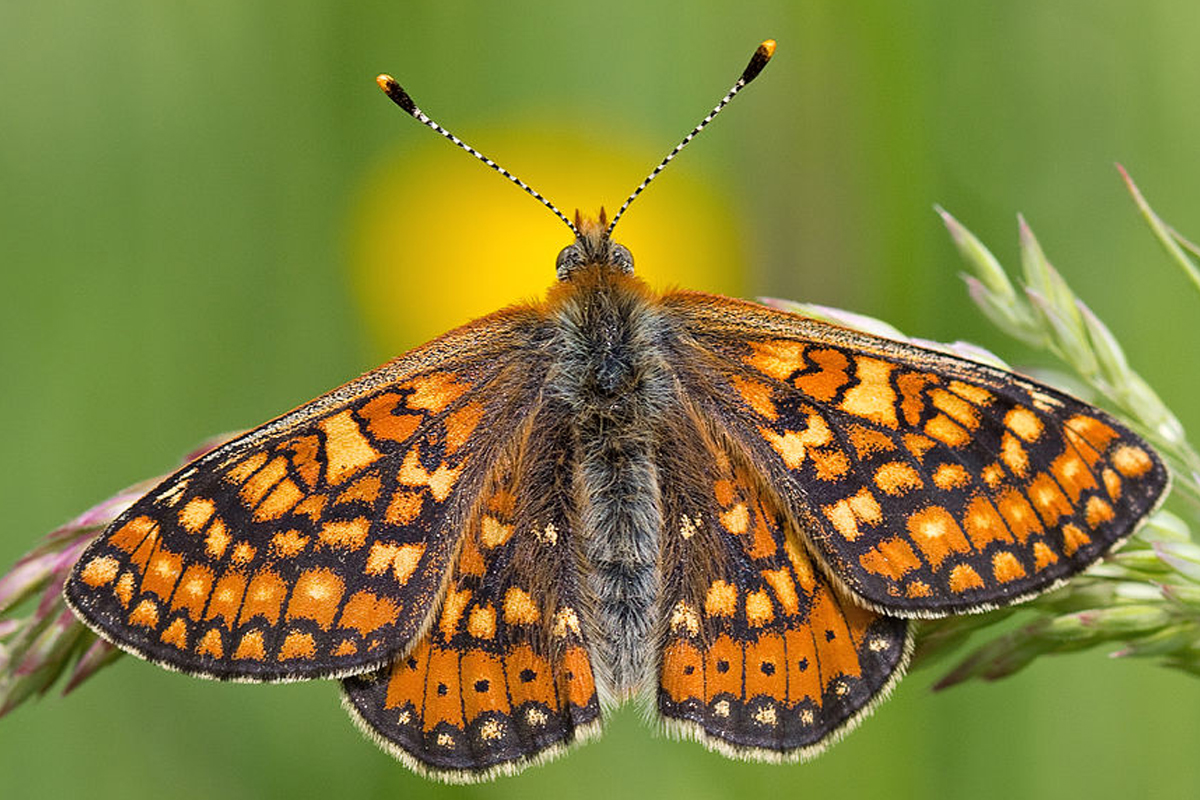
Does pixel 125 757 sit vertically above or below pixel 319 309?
below

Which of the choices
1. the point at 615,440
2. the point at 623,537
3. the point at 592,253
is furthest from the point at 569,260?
the point at 623,537

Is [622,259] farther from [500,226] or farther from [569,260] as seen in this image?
[500,226]

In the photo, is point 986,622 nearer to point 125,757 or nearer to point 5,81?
point 125,757

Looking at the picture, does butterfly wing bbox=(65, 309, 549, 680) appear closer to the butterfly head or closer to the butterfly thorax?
the butterfly thorax


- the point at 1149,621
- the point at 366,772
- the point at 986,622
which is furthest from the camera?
the point at 366,772

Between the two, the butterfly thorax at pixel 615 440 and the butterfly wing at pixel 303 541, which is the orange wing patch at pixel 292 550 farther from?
the butterfly thorax at pixel 615 440

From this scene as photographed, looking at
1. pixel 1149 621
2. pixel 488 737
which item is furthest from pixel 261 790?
pixel 1149 621
